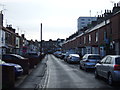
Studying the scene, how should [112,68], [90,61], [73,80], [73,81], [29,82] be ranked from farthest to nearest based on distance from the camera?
[90,61] < [73,80] < [73,81] < [29,82] < [112,68]

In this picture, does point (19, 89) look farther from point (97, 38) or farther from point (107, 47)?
point (97, 38)

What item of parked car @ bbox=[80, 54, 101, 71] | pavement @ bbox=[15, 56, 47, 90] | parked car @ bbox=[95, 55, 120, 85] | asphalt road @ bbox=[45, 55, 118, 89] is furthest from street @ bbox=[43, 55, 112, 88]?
parked car @ bbox=[80, 54, 101, 71]

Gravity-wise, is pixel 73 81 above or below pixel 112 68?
below

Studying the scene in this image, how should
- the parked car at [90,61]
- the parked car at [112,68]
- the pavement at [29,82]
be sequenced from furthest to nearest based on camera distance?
the parked car at [90,61]
the pavement at [29,82]
the parked car at [112,68]

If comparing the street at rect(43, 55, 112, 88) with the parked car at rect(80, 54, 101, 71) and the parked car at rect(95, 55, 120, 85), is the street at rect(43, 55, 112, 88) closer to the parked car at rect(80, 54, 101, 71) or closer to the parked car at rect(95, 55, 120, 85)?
the parked car at rect(95, 55, 120, 85)

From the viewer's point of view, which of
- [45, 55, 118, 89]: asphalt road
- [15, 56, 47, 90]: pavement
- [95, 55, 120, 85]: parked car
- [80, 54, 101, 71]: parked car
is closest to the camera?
[95, 55, 120, 85]: parked car

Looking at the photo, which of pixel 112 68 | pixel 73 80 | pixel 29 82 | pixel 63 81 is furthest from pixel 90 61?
pixel 112 68

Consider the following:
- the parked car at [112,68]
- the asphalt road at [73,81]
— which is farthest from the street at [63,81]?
the parked car at [112,68]

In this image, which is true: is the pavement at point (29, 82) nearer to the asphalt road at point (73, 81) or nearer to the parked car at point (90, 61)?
the asphalt road at point (73, 81)

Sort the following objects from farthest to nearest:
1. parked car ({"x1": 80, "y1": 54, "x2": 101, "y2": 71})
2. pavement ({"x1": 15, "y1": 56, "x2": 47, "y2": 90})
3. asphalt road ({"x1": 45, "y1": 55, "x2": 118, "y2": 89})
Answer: parked car ({"x1": 80, "y1": 54, "x2": 101, "y2": 71}) → asphalt road ({"x1": 45, "y1": 55, "x2": 118, "y2": 89}) → pavement ({"x1": 15, "y1": 56, "x2": 47, "y2": 90})

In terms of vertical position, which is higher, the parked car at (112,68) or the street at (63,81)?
the parked car at (112,68)

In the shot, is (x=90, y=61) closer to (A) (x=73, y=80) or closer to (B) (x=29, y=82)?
(A) (x=73, y=80)

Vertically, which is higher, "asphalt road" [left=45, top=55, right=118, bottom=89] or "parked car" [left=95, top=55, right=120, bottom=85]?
"parked car" [left=95, top=55, right=120, bottom=85]

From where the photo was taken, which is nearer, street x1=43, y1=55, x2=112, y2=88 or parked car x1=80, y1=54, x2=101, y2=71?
street x1=43, y1=55, x2=112, y2=88
